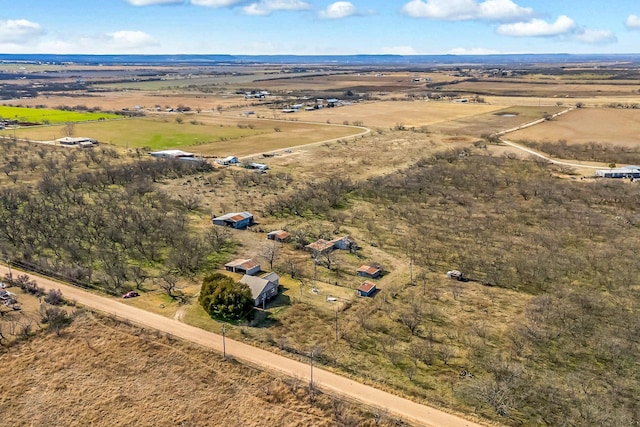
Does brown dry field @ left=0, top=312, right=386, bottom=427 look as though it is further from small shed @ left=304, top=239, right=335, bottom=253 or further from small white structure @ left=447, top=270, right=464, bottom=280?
small white structure @ left=447, top=270, right=464, bottom=280

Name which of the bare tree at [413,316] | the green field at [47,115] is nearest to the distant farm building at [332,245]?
the bare tree at [413,316]

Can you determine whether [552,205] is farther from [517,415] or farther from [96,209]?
[96,209]

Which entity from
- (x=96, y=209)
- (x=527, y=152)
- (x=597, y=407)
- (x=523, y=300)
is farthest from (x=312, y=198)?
(x=527, y=152)

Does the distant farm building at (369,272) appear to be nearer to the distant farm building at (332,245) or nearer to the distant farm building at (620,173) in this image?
the distant farm building at (332,245)

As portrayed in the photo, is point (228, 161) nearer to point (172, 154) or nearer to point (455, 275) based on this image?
point (172, 154)

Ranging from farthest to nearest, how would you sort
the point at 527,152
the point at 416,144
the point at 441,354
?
1. the point at 416,144
2. the point at 527,152
3. the point at 441,354

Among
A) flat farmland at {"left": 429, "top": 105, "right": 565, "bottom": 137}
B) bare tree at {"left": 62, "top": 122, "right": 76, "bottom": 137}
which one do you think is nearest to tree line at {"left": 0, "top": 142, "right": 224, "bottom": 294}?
bare tree at {"left": 62, "top": 122, "right": 76, "bottom": 137}
